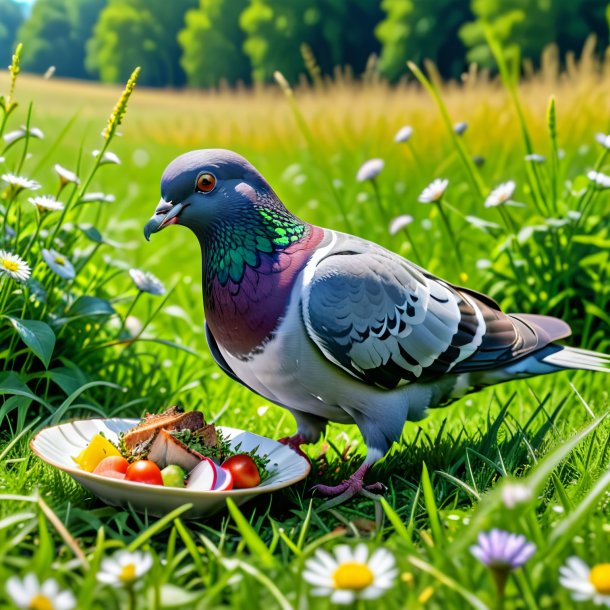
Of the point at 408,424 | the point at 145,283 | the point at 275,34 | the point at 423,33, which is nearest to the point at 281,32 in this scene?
the point at 275,34

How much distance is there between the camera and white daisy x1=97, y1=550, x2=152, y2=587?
4.62 ft

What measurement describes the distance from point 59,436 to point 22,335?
1.28ft

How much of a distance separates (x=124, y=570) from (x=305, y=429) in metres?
1.21

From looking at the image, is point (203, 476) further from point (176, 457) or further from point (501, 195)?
point (501, 195)

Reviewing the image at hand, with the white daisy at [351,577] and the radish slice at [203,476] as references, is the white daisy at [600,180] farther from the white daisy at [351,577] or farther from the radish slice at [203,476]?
the white daisy at [351,577]

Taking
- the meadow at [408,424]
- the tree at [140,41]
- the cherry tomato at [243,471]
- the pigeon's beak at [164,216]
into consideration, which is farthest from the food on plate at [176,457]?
the tree at [140,41]

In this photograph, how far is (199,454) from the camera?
2.18 meters

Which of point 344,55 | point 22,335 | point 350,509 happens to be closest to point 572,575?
point 350,509

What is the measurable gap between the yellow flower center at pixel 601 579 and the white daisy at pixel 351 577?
356mm

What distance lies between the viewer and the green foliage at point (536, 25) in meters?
20.8

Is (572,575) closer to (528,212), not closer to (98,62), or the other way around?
(528,212)

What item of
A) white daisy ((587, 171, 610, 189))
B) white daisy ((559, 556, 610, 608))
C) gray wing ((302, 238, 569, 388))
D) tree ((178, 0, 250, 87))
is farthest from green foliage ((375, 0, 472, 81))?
white daisy ((559, 556, 610, 608))

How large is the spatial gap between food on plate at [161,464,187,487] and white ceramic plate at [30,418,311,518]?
76 mm

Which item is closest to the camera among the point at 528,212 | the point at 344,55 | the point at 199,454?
the point at 199,454
